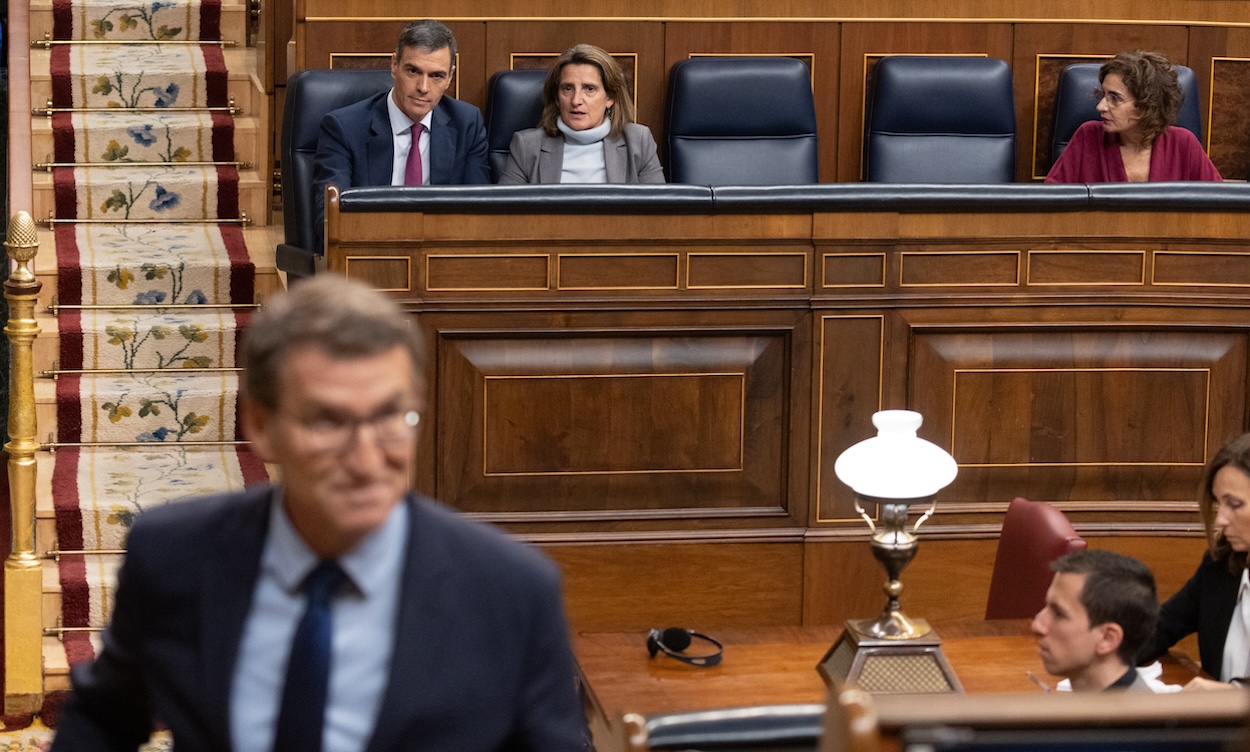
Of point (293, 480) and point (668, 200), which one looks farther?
point (668, 200)

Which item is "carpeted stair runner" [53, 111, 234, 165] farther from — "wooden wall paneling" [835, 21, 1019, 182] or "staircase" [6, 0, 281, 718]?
→ "wooden wall paneling" [835, 21, 1019, 182]

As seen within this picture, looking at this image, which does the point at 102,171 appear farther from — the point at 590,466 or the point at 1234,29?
the point at 1234,29

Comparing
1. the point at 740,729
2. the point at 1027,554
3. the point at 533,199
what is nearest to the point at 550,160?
the point at 533,199

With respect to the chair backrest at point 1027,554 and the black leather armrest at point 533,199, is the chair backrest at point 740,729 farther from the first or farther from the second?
the black leather armrest at point 533,199

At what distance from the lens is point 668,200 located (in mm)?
3408

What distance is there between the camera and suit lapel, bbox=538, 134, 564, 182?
168 inches

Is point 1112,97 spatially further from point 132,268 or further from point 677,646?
point 132,268

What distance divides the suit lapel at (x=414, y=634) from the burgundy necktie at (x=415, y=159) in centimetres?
299

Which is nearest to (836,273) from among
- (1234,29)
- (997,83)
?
(997,83)

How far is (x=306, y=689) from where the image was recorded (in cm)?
119

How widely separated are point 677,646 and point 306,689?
61.7 inches

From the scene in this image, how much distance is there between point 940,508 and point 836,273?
525 millimetres

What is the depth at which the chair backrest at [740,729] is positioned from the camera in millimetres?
1794

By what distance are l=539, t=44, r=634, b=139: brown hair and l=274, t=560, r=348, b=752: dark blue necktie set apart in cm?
317
